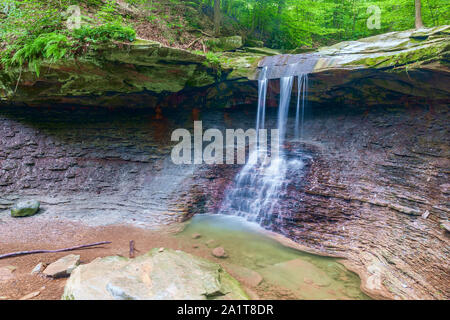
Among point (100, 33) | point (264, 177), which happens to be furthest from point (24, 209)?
point (264, 177)

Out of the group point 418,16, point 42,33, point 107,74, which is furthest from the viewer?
point 418,16

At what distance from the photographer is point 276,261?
452 cm

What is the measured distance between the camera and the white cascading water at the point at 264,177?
655cm

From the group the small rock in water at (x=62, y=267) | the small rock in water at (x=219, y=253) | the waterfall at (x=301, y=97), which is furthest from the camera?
the waterfall at (x=301, y=97)

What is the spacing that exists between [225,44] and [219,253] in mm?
8987

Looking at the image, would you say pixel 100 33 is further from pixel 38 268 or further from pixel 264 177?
pixel 264 177

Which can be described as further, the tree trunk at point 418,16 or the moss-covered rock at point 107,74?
the tree trunk at point 418,16

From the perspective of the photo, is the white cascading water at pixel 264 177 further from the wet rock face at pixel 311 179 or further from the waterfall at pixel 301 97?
the wet rock face at pixel 311 179

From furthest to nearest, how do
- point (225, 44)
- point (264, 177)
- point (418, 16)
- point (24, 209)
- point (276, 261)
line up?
1. point (225, 44)
2. point (418, 16)
3. point (264, 177)
4. point (24, 209)
5. point (276, 261)

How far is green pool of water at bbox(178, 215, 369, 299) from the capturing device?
3674 millimetres

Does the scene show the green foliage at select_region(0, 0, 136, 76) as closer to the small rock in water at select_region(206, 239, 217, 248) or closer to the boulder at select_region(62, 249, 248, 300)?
the boulder at select_region(62, 249, 248, 300)

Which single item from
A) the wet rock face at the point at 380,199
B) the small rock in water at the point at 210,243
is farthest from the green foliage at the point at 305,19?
the small rock in water at the point at 210,243

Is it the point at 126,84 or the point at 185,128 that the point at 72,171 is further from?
the point at 185,128

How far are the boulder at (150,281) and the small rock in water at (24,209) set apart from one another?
397 centimetres
